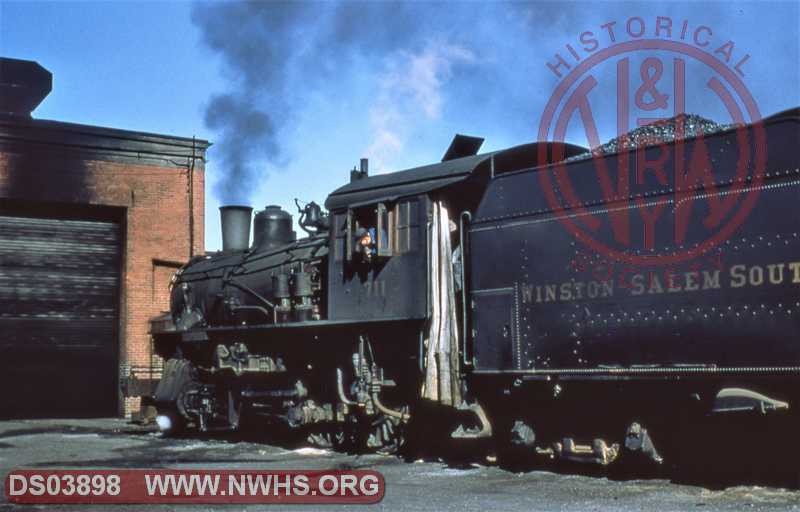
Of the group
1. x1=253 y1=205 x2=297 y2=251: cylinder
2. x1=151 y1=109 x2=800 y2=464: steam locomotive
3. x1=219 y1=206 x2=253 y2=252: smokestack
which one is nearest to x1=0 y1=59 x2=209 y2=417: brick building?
x1=219 y1=206 x2=253 y2=252: smokestack

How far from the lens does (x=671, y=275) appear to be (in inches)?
348

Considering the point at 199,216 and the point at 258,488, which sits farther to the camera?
the point at 199,216

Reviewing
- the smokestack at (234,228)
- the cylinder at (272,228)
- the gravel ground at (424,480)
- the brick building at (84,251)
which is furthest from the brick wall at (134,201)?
the cylinder at (272,228)

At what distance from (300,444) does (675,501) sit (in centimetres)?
681

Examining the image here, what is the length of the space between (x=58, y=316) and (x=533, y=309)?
49.4ft

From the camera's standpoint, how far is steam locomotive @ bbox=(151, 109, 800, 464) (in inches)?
327

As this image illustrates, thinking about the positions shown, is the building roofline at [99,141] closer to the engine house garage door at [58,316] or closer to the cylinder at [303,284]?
the engine house garage door at [58,316]

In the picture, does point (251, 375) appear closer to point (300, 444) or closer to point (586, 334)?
point (300, 444)

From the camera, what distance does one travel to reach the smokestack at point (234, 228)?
16.7m

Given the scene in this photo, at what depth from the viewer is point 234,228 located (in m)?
16.8

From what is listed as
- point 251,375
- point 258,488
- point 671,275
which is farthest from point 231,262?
point 671,275

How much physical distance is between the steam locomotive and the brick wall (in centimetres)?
823

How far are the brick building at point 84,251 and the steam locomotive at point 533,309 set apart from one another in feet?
27.9

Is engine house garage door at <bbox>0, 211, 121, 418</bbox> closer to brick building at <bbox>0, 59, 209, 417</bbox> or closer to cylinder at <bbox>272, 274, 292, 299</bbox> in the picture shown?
brick building at <bbox>0, 59, 209, 417</bbox>
